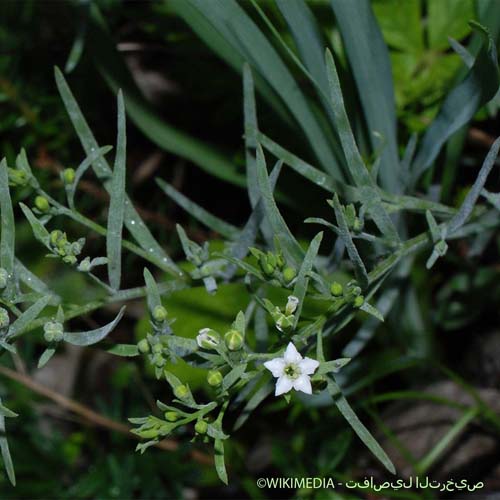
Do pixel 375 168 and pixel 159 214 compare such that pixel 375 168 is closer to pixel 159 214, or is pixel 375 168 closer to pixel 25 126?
pixel 159 214

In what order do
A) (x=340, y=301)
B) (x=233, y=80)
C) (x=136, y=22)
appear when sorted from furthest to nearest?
1. (x=136, y=22)
2. (x=233, y=80)
3. (x=340, y=301)

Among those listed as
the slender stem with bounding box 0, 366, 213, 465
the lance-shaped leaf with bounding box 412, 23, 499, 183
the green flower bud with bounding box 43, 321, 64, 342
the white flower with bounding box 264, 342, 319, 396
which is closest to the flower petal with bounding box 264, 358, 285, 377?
the white flower with bounding box 264, 342, 319, 396

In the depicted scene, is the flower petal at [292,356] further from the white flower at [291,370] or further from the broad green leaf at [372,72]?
the broad green leaf at [372,72]

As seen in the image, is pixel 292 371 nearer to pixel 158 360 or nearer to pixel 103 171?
pixel 158 360

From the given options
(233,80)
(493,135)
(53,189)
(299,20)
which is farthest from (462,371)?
(53,189)

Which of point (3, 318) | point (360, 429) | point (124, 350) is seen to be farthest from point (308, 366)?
point (3, 318)

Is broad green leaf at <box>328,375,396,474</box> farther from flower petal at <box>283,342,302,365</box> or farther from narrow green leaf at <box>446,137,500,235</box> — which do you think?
narrow green leaf at <box>446,137,500,235</box>
